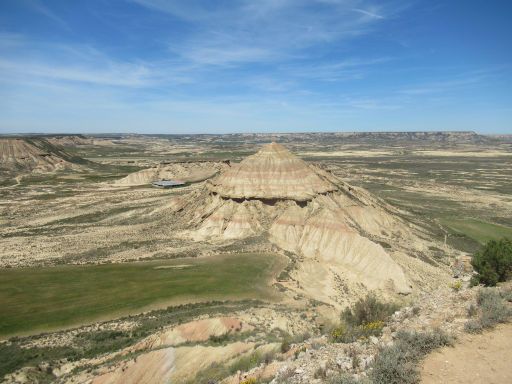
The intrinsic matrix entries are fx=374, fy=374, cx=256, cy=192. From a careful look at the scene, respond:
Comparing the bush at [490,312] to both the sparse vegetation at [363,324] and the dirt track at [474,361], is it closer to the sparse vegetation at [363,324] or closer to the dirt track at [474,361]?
the dirt track at [474,361]

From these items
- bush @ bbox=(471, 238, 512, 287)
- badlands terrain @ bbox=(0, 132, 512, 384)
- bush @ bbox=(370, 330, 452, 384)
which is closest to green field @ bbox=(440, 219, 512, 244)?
badlands terrain @ bbox=(0, 132, 512, 384)

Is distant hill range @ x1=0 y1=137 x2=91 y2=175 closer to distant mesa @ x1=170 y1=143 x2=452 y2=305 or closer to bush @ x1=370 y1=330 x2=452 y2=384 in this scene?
distant mesa @ x1=170 y1=143 x2=452 y2=305

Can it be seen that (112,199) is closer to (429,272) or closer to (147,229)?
Answer: (147,229)

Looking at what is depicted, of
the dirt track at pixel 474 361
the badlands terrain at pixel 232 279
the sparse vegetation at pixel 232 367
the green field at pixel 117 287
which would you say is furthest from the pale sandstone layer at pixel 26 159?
the dirt track at pixel 474 361

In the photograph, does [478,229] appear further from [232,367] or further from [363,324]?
[232,367]

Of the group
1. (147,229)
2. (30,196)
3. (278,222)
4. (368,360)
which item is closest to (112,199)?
(30,196)

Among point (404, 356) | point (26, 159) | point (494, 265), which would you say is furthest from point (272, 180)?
point (26, 159)
